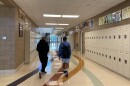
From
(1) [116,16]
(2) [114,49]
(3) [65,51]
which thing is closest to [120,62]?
(2) [114,49]

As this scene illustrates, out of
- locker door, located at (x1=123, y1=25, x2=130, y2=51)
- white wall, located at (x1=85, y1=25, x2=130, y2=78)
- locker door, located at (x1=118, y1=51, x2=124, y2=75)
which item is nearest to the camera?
locker door, located at (x1=123, y1=25, x2=130, y2=51)

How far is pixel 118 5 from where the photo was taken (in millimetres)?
7406

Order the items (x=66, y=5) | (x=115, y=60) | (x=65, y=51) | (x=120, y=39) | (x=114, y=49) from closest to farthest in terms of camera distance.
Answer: (x=65, y=51), (x=120, y=39), (x=115, y=60), (x=114, y=49), (x=66, y=5)

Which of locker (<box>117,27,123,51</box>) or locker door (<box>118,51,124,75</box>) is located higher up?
locker (<box>117,27,123,51</box>)

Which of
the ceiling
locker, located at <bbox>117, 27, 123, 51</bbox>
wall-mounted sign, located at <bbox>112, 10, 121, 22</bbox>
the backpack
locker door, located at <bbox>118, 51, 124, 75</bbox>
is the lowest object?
locker door, located at <bbox>118, 51, 124, 75</bbox>

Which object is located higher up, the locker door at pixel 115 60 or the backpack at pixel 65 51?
the backpack at pixel 65 51

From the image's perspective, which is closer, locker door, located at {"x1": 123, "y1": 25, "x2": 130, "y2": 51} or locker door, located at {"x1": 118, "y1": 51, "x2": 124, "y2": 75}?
locker door, located at {"x1": 123, "y1": 25, "x2": 130, "y2": 51}

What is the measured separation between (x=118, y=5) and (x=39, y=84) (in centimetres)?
472

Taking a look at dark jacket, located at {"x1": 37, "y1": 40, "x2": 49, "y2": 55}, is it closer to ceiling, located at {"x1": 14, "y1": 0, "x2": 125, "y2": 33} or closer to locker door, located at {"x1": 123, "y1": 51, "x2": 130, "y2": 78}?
ceiling, located at {"x1": 14, "y1": 0, "x2": 125, "y2": 33}

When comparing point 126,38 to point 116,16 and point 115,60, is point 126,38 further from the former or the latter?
point 116,16

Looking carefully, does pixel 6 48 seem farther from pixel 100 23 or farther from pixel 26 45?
pixel 100 23

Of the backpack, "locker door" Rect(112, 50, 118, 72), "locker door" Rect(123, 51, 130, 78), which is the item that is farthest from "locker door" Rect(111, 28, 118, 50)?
the backpack

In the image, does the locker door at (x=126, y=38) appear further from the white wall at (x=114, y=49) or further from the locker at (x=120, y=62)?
the locker at (x=120, y=62)

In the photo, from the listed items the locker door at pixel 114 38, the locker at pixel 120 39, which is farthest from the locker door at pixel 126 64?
the locker door at pixel 114 38
